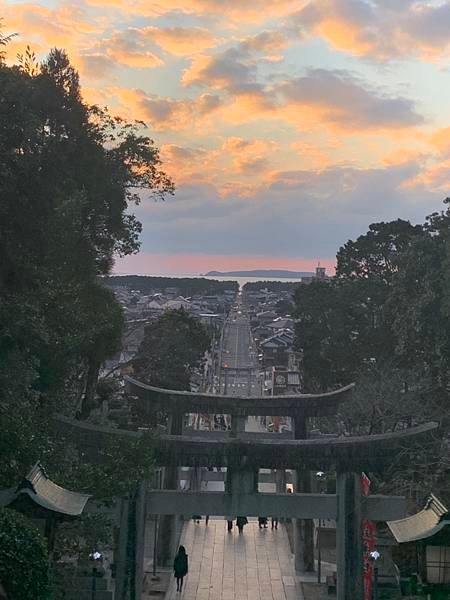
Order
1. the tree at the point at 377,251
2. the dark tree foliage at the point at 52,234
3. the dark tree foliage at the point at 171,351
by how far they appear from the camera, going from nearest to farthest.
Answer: the dark tree foliage at the point at 52,234, the tree at the point at 377,251, the dark tree foliage at the point at 171,351

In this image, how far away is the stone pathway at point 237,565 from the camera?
14.9 metres

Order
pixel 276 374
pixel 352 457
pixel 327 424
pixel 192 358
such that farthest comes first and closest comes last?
pixel 276 374 < pixel 192 358 < pixel 327 424 < pixel 352 457

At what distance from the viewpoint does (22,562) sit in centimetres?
711

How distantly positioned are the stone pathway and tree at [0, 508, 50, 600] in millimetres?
8302

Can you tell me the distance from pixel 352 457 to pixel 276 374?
43069mm

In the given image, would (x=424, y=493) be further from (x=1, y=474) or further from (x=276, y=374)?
(x=276, y=374)

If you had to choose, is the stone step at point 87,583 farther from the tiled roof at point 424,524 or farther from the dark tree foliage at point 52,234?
the tiled roof at point 424,524

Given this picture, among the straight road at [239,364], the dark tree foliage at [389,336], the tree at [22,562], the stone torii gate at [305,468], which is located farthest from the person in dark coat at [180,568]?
the straight road at [239,364]

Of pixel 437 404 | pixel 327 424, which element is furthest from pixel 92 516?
pixel 327 424

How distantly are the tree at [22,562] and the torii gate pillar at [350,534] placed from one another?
697 cm

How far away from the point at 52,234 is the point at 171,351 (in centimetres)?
2012

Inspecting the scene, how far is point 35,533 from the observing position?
738 cm

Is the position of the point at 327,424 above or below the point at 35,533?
below

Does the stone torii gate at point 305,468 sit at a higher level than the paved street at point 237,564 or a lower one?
higher
